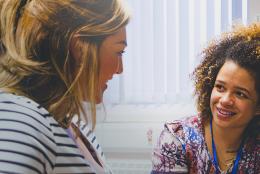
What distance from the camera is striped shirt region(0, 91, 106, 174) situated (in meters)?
0.50

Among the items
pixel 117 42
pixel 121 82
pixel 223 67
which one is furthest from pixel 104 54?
pixel 121 82

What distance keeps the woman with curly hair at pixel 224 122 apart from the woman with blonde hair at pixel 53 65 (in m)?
0.69

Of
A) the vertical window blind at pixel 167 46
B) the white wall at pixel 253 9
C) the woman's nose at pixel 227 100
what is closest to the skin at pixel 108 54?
the woman's nose at pixel 227 100

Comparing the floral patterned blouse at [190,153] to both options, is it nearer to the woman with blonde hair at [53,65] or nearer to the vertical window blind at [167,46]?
the vertical window blind at [167,46]

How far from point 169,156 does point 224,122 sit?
218 mm

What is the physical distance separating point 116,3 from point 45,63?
16 centimetres

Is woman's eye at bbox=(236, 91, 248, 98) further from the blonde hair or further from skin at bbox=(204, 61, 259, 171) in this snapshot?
the blonde hair

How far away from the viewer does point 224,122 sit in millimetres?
1266

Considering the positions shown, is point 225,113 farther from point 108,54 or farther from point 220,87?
point 108,54

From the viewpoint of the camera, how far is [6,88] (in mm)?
567

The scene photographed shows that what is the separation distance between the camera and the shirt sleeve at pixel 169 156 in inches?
51.1

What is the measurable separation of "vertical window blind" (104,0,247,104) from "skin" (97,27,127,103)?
0.88 m

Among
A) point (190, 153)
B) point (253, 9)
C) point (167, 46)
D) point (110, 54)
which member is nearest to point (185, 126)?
point (190, 153)

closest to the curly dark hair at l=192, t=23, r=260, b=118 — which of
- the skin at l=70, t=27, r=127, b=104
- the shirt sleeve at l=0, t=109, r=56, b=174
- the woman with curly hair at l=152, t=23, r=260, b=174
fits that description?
the woman with curly hair at l=152, t=23, r=260, b=174
